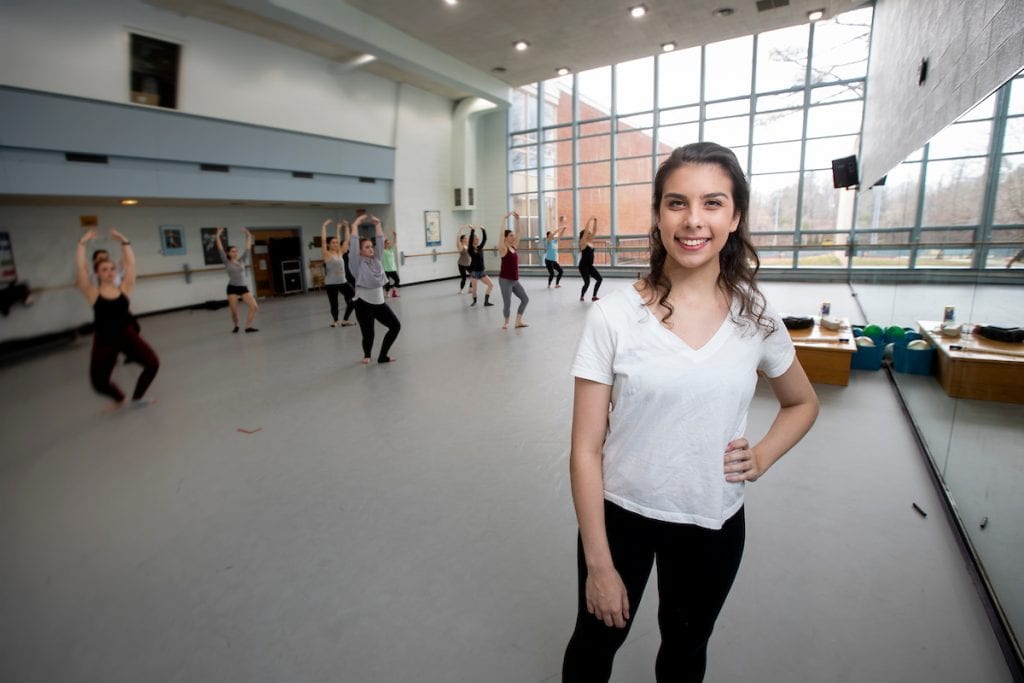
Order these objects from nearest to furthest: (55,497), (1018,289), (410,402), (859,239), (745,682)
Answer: (745,682) < (1018,289) < (55,497) < (410,402) < (859,239)

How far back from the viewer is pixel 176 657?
6.01 ft

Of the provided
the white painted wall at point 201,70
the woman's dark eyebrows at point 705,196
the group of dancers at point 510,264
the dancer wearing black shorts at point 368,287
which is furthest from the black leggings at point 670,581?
the group of dancers at point 510,264

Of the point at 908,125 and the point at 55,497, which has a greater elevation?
the point at 908,125

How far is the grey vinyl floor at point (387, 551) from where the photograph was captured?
178cm

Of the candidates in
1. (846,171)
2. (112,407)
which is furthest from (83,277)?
(846,171)

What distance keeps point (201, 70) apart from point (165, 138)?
3.76 meters

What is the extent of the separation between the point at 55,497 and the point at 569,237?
1495cm

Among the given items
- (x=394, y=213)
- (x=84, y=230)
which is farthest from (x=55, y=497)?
(x=394, y=213)

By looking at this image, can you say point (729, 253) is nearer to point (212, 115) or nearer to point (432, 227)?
point (212, 115)

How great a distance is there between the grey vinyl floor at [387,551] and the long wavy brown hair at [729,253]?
1.39 meters

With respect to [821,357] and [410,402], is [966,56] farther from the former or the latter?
[410,402]

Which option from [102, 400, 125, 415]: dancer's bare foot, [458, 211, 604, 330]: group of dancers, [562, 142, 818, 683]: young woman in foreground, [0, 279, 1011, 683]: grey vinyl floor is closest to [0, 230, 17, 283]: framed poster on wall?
[0, 279, 1011, 683]: grey vinyl floor

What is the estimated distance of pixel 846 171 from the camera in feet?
29.7

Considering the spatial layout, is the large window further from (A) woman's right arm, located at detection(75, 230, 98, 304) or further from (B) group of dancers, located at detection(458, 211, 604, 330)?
(A) woman's right arm, located at detection(75, 230, 98, 304)
